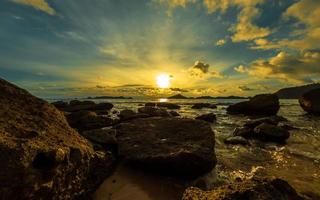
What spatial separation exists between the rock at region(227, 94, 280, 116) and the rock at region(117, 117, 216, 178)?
29080 mm

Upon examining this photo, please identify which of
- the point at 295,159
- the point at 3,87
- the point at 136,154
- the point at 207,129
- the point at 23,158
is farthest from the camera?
the point at 295,159

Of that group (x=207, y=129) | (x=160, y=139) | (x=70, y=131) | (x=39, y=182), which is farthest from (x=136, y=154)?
(x=39, y=182)

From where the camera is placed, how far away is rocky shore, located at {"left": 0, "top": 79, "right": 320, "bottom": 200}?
11.4 feet

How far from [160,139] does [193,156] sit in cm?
140

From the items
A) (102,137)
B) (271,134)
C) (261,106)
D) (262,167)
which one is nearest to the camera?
(102,137)

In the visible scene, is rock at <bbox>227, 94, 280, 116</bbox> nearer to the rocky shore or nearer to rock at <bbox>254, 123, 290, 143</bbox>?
rock at <bbox>254, 123, 290, 143</bbox>

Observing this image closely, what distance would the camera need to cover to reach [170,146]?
22.6ft

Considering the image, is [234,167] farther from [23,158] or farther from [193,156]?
[23,158]

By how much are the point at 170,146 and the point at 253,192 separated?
3627 millimetres

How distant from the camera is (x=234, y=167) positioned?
8227 mm

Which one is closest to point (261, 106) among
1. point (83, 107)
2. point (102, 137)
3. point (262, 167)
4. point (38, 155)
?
point (83, 107)

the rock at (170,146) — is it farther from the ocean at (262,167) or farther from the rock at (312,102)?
the rock at (312,102)

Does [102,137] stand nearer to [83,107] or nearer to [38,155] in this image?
[38,155]

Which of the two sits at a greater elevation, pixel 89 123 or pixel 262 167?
pixel 89 123
